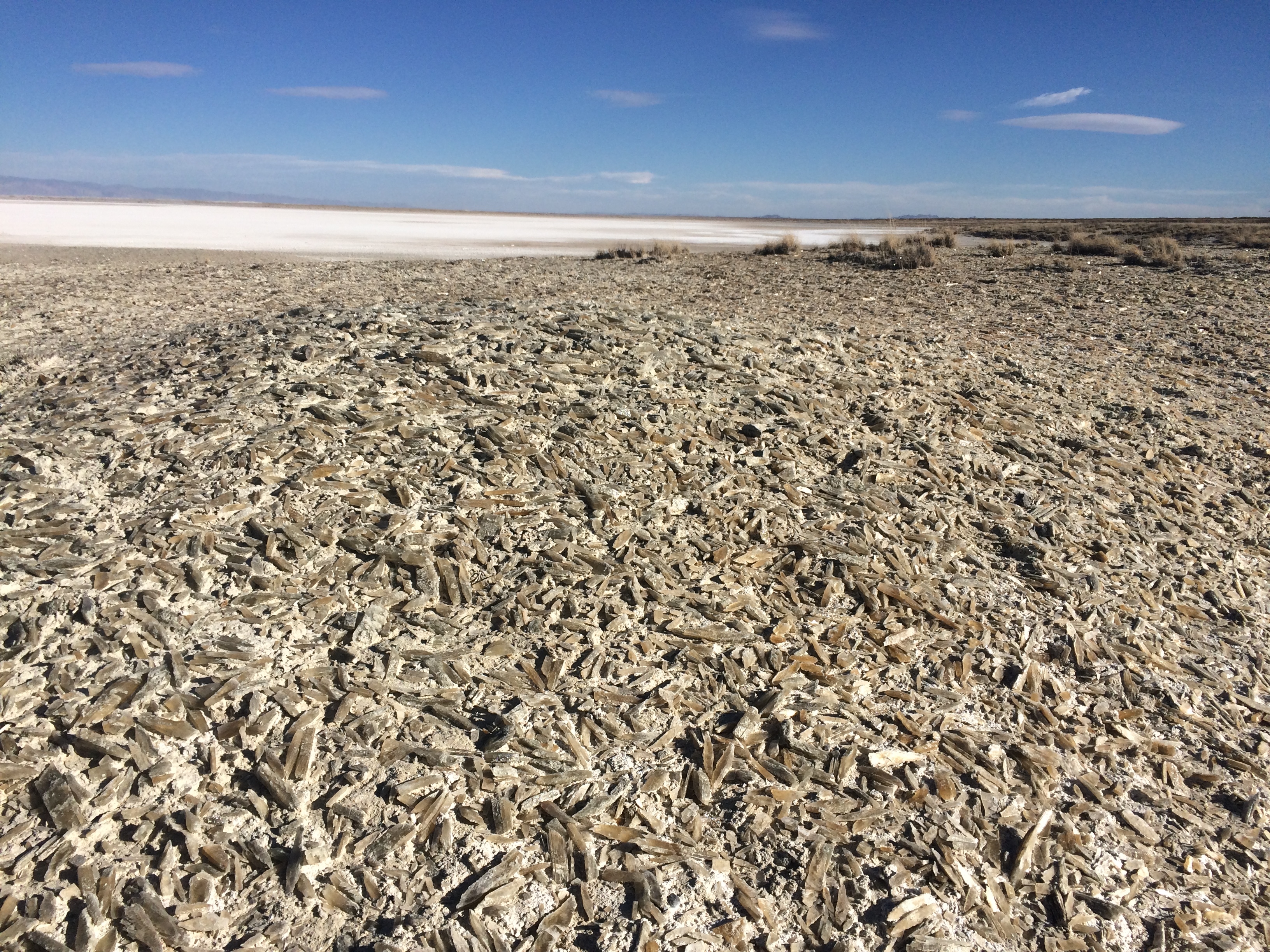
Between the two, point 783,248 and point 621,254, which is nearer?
point 621,254

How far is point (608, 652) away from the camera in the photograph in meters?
2.94

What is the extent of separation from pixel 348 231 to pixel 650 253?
24787 millimetres

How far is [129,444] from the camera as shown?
371 cm

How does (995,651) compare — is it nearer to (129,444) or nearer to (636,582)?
(636,582)

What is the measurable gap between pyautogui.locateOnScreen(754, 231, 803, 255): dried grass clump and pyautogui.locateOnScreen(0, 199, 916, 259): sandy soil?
397cm

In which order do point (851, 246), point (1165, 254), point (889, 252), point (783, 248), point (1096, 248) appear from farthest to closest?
1. point (783, 248)
2. point (851, 246)
3. point (1096, 248)
4. point (889, 252)
5. point (1165, 254)

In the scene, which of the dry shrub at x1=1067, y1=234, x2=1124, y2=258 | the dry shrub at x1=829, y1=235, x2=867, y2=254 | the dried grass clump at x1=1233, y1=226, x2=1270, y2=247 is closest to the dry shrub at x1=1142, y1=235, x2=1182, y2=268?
the dry shrub at x1=1067, y1=234, x2=1124, y2=258

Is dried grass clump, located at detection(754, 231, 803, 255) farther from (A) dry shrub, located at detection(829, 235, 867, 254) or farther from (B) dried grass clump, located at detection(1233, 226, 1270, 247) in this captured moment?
(B) dried grass clump, located at detection(1233, 226, 1270, 247)

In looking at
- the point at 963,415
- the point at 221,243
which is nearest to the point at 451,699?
the point at 963,415

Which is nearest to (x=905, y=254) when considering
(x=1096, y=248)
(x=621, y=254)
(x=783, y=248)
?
(x=783, y=248)

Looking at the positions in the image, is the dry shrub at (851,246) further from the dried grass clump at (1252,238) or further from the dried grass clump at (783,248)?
the dried grass clump at (1252,238)

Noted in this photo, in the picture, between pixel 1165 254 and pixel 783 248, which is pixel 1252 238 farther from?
pixel 783 248

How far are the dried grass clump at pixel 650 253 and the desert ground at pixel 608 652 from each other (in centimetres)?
1195

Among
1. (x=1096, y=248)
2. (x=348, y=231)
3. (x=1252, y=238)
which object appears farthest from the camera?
(x=348, y=231)
